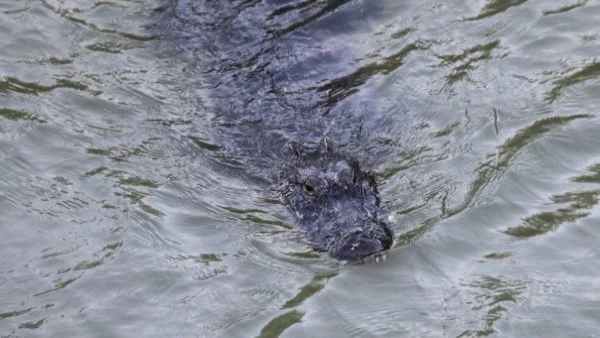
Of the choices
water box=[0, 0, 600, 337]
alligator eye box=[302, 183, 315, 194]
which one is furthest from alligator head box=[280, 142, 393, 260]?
water box=[0, 0, 600, 337]

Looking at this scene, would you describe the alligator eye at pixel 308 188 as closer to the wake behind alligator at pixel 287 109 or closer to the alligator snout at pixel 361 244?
the wake behind alligator at pixel 287 109

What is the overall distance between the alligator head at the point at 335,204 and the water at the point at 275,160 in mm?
107

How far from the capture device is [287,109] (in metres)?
7.16

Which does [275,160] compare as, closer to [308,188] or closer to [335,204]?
[308,188]

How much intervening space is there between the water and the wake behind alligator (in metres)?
0.03

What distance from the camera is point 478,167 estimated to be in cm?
632

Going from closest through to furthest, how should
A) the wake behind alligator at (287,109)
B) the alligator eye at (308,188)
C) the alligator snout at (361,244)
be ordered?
1. the alligator snout at (361,244)
2. the wake behind alligator at (287,109)
3. the alligator eye at (308,188)

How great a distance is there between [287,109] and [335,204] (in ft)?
4.53

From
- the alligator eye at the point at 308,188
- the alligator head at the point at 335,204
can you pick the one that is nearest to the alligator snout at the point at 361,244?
the alligator head at the point at 335,204

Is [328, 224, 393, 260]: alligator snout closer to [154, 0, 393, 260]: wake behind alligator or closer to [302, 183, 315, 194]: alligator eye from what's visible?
[154, 0, 393, 260]: wake behind alligator

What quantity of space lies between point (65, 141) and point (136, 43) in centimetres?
191

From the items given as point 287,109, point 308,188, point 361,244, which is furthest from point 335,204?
point 287,109

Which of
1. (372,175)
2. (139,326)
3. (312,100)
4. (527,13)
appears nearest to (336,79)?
(312,100)

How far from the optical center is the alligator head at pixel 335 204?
5.54m
